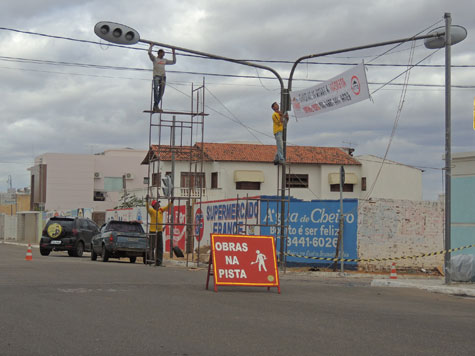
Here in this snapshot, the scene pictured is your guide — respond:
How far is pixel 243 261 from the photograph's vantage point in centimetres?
1462

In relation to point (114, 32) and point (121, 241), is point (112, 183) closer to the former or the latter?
point (121, 241)

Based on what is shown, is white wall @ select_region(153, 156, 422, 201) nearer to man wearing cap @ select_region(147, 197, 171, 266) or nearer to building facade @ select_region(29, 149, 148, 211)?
building facade @ select_region(29, 149, 148, 211)

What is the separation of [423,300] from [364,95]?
5717 mm

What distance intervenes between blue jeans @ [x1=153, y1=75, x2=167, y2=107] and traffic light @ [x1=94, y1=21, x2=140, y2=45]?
114 inches

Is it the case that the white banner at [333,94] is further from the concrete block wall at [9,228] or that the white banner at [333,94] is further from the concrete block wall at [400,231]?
the concrete block wall at [9,228]

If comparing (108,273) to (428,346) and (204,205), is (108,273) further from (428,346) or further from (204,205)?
(204,205)

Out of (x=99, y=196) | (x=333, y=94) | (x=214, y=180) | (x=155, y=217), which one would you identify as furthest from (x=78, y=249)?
(x=99, y=196)

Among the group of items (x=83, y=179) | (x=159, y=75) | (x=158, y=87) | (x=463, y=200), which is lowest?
(x=463, y=200)

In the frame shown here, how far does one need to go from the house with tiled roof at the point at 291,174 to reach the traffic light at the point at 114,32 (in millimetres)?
38090

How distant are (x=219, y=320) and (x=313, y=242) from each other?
14727 millimetres

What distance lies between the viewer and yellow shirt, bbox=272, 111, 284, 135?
21.4 meters

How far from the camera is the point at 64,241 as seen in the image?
31703 mm

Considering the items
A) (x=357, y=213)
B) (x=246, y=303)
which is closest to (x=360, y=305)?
(x=246, y=303)

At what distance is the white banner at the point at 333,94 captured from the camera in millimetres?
17625
